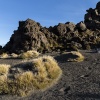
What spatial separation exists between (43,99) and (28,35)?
2389 centimetres

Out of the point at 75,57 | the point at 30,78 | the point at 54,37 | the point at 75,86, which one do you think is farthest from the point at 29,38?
the point at 75,86

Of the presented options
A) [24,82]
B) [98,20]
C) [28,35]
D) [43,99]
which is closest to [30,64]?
[24,82]

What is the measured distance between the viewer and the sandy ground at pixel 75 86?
16.1m

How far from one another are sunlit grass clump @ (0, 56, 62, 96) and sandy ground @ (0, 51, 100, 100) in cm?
46

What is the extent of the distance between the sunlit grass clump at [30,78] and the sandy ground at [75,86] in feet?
1.50

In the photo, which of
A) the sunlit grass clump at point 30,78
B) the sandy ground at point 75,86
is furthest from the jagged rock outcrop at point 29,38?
the sunlit grass clump at point 30,78

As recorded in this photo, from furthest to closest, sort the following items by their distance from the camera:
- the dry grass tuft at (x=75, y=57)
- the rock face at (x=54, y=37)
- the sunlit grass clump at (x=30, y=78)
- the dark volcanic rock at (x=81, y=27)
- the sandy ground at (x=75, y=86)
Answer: the dark volcanic rock at (x=81, y=27), the rock face at (x=54, y=37), the dry grass tuft at (x=75, y=57), the sunlit grass clump at (x=30, y=78), the sandy ground at (x=75, y=86)

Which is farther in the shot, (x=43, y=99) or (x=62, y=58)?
(x=62, y=58)

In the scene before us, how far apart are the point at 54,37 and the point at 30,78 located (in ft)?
95.8

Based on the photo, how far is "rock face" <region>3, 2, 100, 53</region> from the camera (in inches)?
1578

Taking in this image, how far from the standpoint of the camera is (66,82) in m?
18.5

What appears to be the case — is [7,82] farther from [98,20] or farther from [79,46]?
[98,20]

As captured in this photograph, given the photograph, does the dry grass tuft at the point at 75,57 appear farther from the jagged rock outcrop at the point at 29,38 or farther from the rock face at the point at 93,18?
the rock face at the point at 93,18

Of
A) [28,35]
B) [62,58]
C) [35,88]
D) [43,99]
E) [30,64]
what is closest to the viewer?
[43,99]
